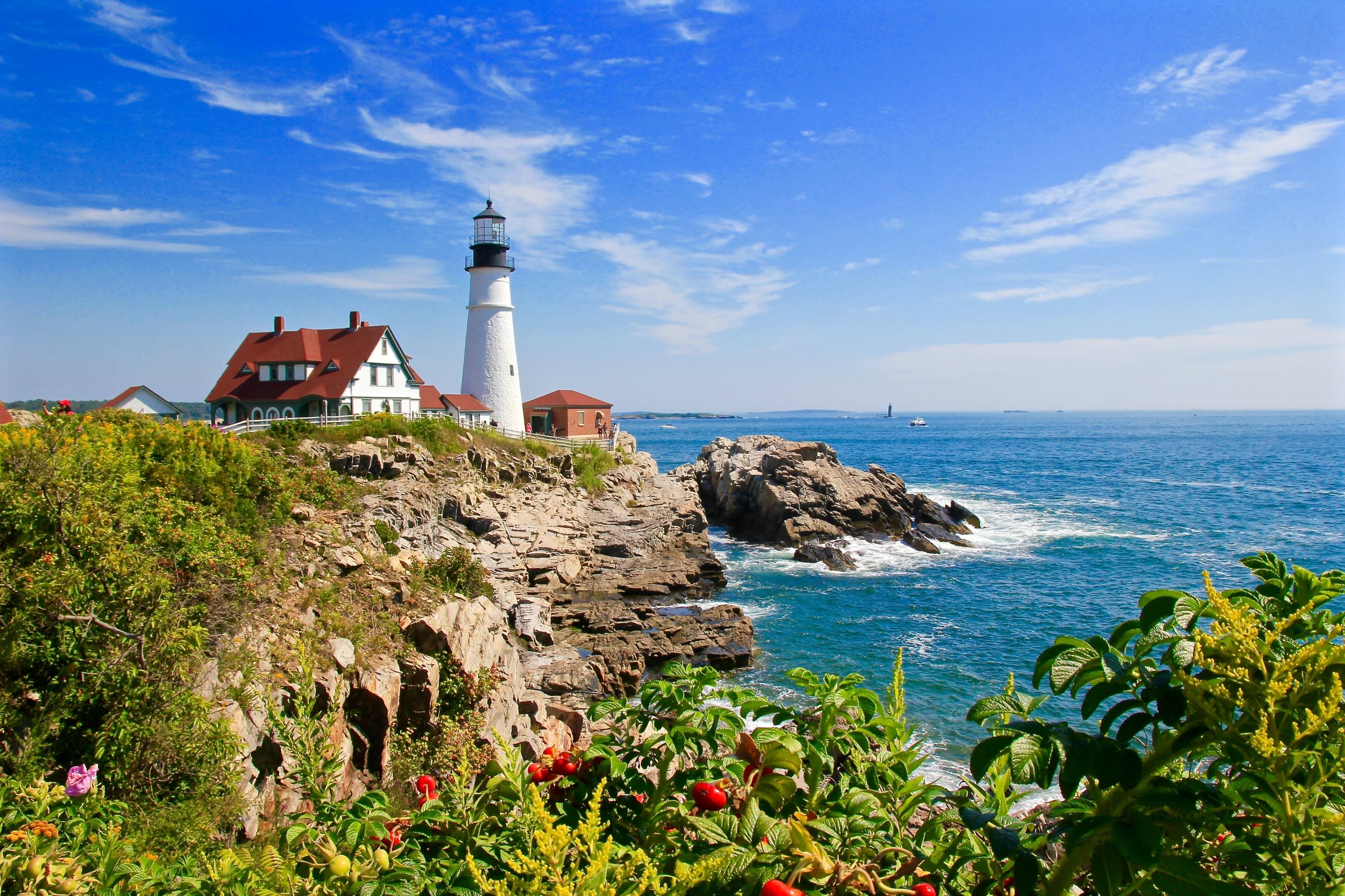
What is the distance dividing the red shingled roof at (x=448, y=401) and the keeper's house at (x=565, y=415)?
7.53 metres

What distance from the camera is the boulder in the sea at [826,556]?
35406 millimetres

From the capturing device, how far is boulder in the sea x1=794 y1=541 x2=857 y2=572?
116 ft

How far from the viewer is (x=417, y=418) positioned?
34188mm

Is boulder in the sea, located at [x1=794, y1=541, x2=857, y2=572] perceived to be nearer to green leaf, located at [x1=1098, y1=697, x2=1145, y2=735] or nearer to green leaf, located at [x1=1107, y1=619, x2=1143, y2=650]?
green leaf, located at [x1=1107, y1=619, x2=1143, y2=650]

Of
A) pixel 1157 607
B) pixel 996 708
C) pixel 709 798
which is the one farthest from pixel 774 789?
pixel 1157 607

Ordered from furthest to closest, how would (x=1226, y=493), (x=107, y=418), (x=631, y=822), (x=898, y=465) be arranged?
(x=898, y=465)
(x=1226, y=493)
(x=107, y=418)
(x=631, y=822)

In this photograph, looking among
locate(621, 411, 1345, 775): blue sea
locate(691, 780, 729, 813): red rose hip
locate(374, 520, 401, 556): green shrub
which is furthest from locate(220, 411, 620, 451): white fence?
locate(691, 780, 729, 813): red rose hip

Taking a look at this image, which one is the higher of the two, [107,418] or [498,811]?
[107,418]

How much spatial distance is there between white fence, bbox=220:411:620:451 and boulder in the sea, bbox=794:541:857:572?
46.6ft

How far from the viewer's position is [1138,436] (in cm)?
15325

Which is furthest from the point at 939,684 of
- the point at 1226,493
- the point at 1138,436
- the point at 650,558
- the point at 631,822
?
the point at 1138,436

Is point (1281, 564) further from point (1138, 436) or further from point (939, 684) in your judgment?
point (1138, 436)

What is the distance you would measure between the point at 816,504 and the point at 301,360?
3057cm

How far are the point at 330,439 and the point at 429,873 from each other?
28440 millimetres
